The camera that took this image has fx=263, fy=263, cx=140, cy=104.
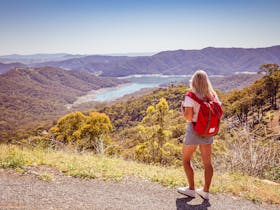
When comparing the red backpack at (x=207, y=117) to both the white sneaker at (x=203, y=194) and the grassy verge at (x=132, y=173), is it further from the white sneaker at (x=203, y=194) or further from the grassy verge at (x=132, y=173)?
the grassy verge at (x=132, y=173)

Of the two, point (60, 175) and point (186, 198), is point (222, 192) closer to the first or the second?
point (186, 198)

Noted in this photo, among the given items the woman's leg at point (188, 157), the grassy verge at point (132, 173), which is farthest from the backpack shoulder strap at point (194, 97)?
the grassy verge at point (132, 173)

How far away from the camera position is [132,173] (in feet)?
19.6

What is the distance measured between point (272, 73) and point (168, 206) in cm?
5009

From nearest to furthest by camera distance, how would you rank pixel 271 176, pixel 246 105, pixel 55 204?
pixel 55 204 < pixel 271 176 < pixel 246 105

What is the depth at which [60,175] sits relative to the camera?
5.54m

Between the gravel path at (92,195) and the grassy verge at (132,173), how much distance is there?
0.21m

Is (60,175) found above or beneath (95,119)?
above

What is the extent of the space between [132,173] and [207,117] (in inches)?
98.2

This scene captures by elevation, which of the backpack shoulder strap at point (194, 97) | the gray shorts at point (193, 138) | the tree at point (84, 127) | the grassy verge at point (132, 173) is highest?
the backpack shoulder strap at point (194, 97)

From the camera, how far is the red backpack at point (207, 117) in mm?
4285

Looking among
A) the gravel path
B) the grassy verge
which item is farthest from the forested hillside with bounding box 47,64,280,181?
the gravel path

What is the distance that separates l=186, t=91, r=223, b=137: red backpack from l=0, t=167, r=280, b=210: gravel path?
132cm

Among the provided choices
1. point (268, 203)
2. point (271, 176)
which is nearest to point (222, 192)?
point (268, 203)
